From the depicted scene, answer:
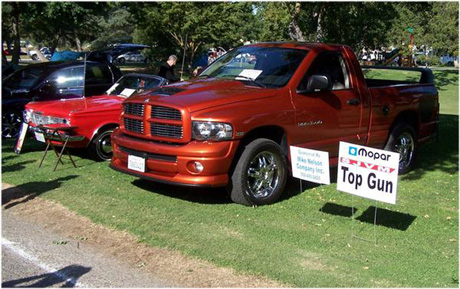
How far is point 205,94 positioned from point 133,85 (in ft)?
12.5

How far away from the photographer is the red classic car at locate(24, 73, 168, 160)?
8.37m

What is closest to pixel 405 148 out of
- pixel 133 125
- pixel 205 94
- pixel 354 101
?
pixel 354 101

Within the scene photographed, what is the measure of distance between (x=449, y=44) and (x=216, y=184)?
159 ft

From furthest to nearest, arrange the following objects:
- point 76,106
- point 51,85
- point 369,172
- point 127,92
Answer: point 51,85, point 127,92, point 76,106, point 369,172

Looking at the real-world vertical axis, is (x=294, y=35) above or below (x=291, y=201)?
above

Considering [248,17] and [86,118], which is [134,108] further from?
[248,17]

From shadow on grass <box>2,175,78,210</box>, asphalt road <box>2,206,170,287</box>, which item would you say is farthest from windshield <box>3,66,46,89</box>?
asphalt road <box>2,206,170,287</box>

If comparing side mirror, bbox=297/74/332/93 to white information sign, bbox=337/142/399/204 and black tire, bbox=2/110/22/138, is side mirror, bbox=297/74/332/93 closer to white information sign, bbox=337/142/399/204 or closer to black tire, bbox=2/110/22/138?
white information sign, bbox=337/142/399/204

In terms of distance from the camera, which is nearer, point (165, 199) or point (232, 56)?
point (165, 199)

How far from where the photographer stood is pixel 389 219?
19.7ft

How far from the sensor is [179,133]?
6.00 metres

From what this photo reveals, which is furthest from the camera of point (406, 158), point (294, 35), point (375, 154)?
point (294, 35)

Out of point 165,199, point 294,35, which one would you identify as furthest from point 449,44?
point 165,199

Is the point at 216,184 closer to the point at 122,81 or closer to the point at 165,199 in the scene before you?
the point at 165,199
